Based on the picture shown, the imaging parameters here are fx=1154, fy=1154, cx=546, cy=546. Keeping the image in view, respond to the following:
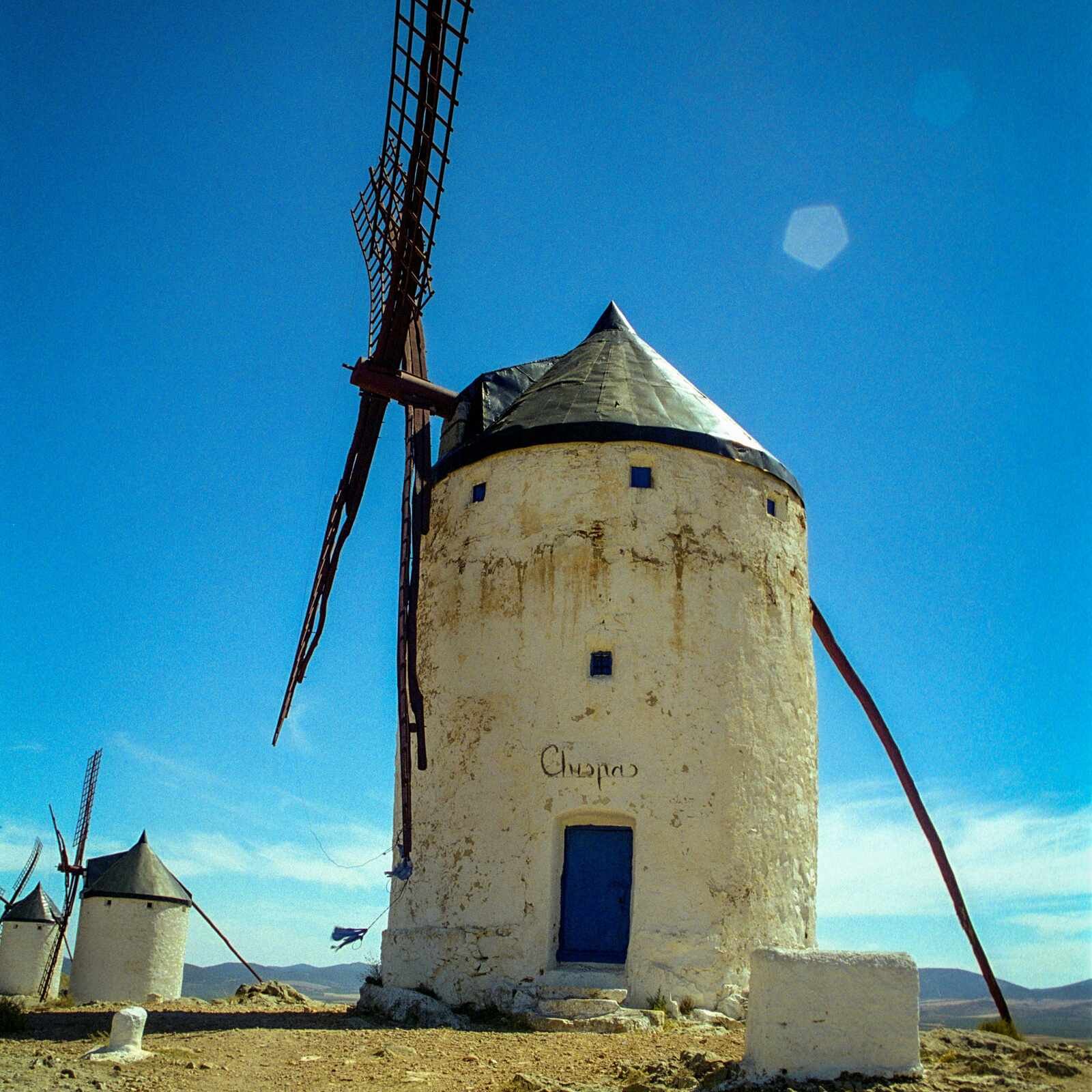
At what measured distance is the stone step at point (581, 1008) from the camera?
412 inches

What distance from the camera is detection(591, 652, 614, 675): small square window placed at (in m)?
12.2

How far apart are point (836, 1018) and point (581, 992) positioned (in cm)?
428

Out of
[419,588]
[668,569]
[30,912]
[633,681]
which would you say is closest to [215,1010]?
[419,588]

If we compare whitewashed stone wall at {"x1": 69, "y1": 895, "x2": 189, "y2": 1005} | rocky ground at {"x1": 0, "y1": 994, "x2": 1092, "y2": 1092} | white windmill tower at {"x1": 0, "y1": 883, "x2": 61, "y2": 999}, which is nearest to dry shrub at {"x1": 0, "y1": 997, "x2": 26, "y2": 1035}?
rocky ground at {"x1": 0, "y1": 994, "x2": 1092, "y2": 1092}

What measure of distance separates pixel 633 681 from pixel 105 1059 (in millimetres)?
5940

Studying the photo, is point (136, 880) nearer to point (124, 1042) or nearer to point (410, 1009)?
point (410, 1009)

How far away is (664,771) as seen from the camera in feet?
38.5

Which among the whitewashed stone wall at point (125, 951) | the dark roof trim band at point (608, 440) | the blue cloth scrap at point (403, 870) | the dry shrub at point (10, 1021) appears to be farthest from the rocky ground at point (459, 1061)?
the whitewashed stone wall at point (125, 951)

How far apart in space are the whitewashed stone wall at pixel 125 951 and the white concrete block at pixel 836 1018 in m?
20.3

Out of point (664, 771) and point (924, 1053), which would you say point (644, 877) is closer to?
point (664, 771)

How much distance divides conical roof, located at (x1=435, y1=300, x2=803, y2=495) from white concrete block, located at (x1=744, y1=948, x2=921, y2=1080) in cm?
703

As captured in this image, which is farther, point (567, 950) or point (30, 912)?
point (30, 912)

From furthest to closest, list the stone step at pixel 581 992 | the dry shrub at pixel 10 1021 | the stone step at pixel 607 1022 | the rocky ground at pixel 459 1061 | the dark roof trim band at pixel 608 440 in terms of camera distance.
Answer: the dark roof trim band at pixel 608 440, the stone step at pixel 581 992, the dry shrub at pixel 10 1021, the stone step at pixel 607 1022, the rocky ground at pixel 459 1061

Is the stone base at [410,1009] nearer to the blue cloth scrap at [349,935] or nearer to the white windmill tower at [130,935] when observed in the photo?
the blue cloth scrap at [349,935]
